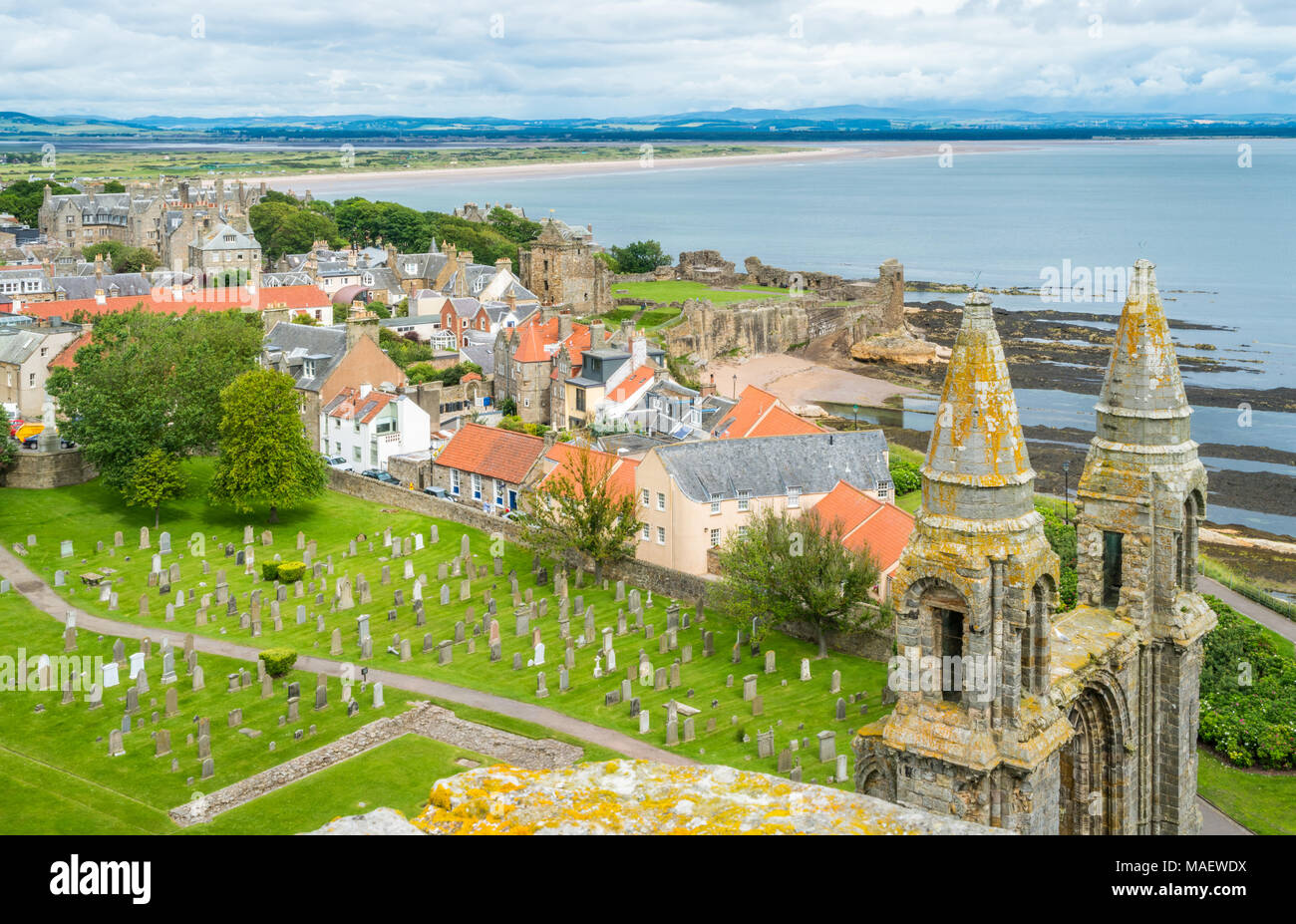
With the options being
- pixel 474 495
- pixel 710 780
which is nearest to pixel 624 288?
pixel 474 495

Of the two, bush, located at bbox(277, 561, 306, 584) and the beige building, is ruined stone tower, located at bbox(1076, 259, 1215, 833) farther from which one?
bush, located at bbox(277, 561, 306, 584)

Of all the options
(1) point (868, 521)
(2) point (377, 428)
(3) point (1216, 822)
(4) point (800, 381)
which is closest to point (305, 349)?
(2) point (377, 428)

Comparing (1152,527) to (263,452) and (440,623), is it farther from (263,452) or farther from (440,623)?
(263,452)

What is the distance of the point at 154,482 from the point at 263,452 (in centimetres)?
503

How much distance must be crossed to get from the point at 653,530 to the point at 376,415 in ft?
70.1


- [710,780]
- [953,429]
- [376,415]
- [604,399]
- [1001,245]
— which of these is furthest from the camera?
[1001,245]

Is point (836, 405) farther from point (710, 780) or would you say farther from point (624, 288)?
point (710, 780)

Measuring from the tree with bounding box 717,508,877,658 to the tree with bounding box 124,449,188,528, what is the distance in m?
27.6

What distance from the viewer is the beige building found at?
4747cm

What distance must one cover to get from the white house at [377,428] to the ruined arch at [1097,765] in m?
47.4

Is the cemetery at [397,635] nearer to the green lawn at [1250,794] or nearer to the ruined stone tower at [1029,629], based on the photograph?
the green lawn at [1250,794]

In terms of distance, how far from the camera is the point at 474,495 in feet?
194

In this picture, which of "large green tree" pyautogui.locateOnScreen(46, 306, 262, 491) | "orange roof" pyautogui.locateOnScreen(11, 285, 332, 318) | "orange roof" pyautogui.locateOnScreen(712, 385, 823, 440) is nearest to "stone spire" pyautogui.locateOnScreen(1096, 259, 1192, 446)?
"orange roof" pyautogui.locateOnScreen(712, 385, 823, 440)

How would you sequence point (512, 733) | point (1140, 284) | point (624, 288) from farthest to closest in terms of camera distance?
point (624, 288) < point (512, 733) < point (1140, 284)
